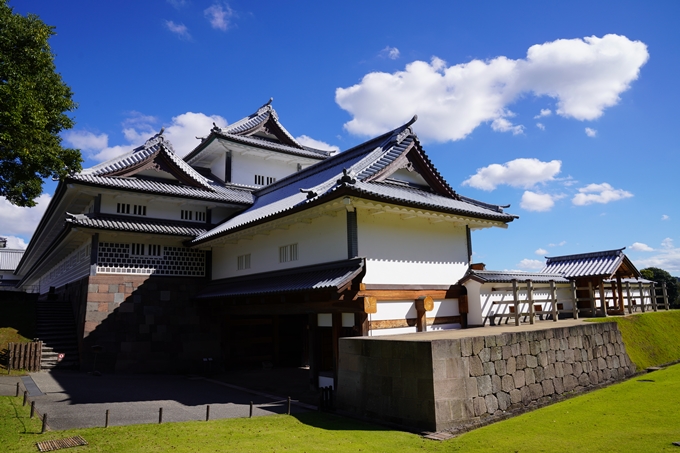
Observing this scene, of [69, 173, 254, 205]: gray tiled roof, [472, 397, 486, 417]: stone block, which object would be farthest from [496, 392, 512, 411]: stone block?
[69, 173, 254, 205]: gray tiled roof

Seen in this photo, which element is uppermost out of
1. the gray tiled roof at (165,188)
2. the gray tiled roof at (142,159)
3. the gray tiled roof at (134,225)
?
the gray tiled roof at (142,159)

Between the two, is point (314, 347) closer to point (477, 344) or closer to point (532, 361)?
point (477, 344)

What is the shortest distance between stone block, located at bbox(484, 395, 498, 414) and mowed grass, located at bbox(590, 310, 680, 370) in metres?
8.68

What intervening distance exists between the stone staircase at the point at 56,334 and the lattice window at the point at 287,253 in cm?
1058

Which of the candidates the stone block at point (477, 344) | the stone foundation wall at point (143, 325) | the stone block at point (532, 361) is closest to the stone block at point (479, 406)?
the stone block at point (477, 344)

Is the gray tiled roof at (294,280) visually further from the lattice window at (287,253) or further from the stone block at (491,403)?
the stone block at (491,403)

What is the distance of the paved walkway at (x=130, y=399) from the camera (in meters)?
11.8

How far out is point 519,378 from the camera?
1266cm

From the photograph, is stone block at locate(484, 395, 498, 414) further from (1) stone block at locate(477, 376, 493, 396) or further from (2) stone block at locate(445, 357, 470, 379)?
(2) stone block at locate(445, 357, 470, 379)

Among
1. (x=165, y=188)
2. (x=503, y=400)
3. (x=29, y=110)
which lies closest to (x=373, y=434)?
(x=503, y=400)

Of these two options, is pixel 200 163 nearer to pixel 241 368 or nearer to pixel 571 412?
pixel 241 368

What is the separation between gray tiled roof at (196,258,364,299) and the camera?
14.2 metres

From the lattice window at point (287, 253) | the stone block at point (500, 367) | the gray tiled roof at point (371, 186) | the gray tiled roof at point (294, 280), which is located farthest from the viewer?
the lattice window at point (287, 253)

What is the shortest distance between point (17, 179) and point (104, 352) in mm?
8206
